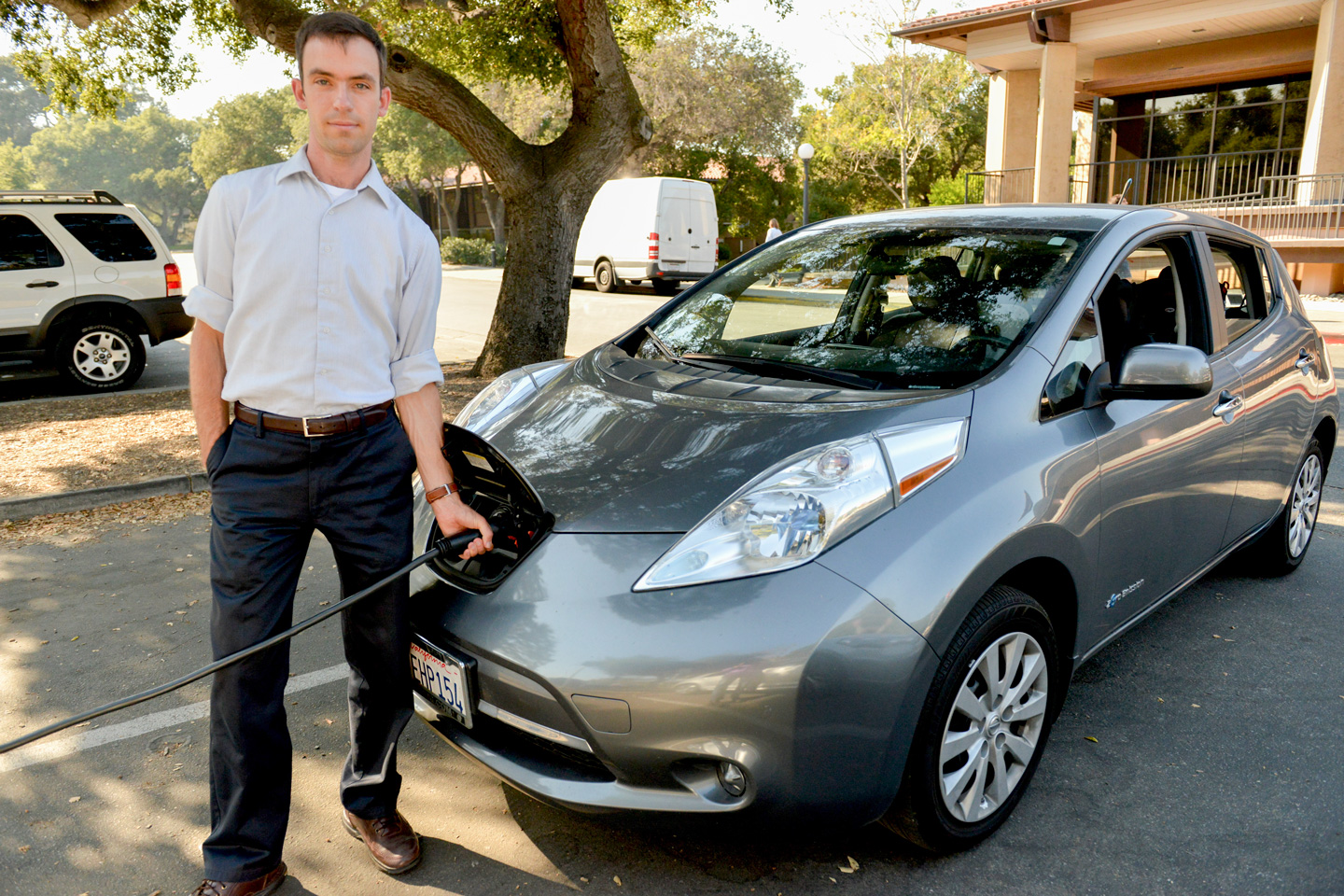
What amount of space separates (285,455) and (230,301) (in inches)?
14.0

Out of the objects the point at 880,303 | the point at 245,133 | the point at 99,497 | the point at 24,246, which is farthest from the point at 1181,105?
the point at 245,133

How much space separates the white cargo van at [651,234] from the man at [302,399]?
18.7m

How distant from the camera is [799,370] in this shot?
3037 mm

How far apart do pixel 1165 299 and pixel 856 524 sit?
205cm

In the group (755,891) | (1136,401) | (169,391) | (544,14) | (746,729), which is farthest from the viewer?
(544,14)

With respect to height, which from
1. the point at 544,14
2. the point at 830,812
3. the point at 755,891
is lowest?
the point at 755,891

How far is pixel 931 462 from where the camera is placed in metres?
2.35

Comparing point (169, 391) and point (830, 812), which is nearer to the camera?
point (830, 812)

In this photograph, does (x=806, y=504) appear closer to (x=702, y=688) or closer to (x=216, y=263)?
(x=702, y=688)

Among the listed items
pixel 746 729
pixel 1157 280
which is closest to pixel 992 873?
pixel 746 729

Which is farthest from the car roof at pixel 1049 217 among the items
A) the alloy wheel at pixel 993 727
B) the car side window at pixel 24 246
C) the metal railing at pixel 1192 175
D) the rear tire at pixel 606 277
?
the metal railing at pixel 1192 175

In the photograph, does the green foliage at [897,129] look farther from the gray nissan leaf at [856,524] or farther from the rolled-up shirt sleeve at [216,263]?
the rolled-up shirt sleeve at [216,263]

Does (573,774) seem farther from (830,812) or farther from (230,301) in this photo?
(230,301)

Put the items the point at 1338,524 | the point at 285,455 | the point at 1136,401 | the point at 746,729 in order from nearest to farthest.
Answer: the point at 746,729 → the point at 285,455 → the point at 1136,401 → the point at 1338,524
